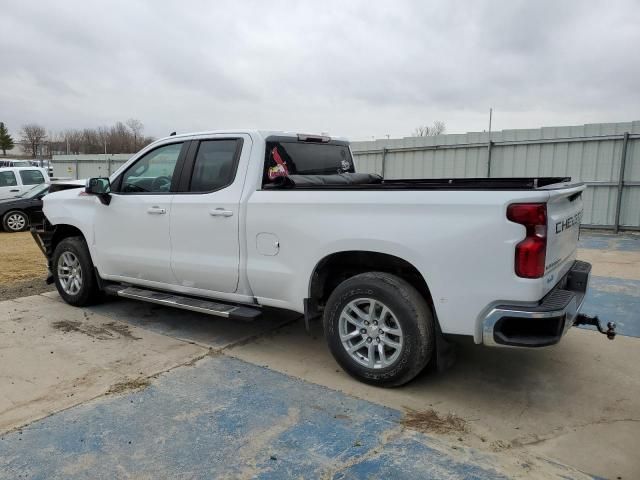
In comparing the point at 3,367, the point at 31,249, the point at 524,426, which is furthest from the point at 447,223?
the point at 31,249

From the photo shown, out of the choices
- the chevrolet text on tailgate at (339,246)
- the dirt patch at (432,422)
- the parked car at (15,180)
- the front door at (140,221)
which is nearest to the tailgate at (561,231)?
the chevrolet text on tailgate at (339,246)

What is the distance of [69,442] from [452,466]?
7.38 feet

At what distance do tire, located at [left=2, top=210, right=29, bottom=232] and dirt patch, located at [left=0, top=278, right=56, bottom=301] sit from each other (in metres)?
7.39

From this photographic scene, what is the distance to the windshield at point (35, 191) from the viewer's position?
14094 mm

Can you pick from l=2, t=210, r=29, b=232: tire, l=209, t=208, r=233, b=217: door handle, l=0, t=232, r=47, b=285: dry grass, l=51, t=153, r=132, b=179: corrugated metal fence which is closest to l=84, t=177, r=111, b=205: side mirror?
l=209, t=208, r=233, b=217: door handle

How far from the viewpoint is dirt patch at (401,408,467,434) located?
324cm

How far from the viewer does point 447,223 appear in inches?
131

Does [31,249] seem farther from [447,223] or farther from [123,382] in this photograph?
[447,223]

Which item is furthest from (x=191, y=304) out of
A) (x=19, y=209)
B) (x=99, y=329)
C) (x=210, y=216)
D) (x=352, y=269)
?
(x=19, y=209)

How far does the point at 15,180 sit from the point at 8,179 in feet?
0.57

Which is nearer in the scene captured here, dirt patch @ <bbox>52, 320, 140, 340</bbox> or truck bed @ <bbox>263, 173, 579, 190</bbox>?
truck bed @ <bbox>263, 173, 579, 190</bbox>

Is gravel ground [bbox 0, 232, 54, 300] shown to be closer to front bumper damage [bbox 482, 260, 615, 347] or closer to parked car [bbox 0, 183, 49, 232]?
parked car [bbox 0, 183, 49, 232]

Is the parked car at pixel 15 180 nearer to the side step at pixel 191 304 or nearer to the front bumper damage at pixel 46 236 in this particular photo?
the front bumper damage at pixel 46 236

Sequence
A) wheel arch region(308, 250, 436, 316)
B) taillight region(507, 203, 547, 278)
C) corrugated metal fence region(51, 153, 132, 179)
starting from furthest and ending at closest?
1. corrugated metal fence region(51, 153, 132, 179)
2. wheel arch region(308, 250, 436, 316)
3. taillight region(507, 203, 547, 278)
